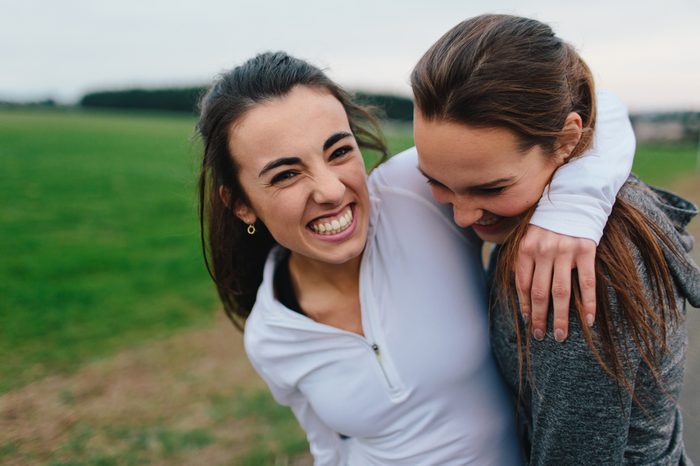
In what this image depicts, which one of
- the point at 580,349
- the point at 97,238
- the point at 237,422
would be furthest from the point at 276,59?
the point at 97,238

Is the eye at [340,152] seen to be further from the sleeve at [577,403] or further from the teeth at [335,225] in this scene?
the sleeve at [577,403]

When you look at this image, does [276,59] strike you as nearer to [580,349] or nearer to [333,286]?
[333,286]

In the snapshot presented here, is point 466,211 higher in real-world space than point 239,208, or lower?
higher

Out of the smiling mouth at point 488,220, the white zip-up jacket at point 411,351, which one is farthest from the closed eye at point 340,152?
the smiling mouth at point 488,220

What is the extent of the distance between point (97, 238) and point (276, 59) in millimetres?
7795

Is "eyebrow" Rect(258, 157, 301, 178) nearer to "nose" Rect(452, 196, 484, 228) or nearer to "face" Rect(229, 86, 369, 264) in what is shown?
"face" Rect(229, 86, 369, 264)

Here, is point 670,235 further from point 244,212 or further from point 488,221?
point 244,212

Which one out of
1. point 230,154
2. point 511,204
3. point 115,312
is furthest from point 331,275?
point 115,312

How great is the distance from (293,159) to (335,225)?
26 centimetres

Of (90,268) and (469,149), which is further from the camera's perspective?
(90,268)

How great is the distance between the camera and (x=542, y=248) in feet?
4.65

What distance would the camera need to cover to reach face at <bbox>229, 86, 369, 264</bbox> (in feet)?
6.07

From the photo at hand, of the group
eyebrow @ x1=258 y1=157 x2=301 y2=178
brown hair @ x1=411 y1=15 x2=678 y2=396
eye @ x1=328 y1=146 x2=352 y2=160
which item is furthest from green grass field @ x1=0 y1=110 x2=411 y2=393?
brown hair @ x1=411 y1=15 x2=678 y2=396

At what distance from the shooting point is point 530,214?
1556mm
